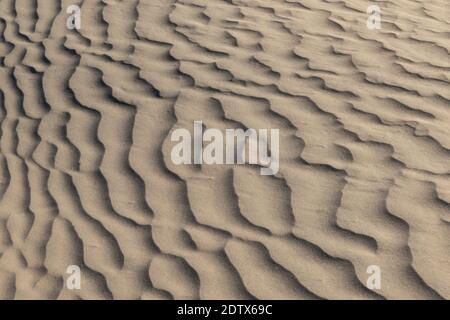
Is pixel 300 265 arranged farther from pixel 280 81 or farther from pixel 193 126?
pixel 280 81

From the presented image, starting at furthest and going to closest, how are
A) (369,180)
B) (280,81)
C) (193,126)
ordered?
(280,81), (193,126), (369,180)

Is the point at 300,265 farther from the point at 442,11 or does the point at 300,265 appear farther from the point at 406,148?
the point at 442,11

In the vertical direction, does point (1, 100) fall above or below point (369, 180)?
above

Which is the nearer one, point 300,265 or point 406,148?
point 300,265
